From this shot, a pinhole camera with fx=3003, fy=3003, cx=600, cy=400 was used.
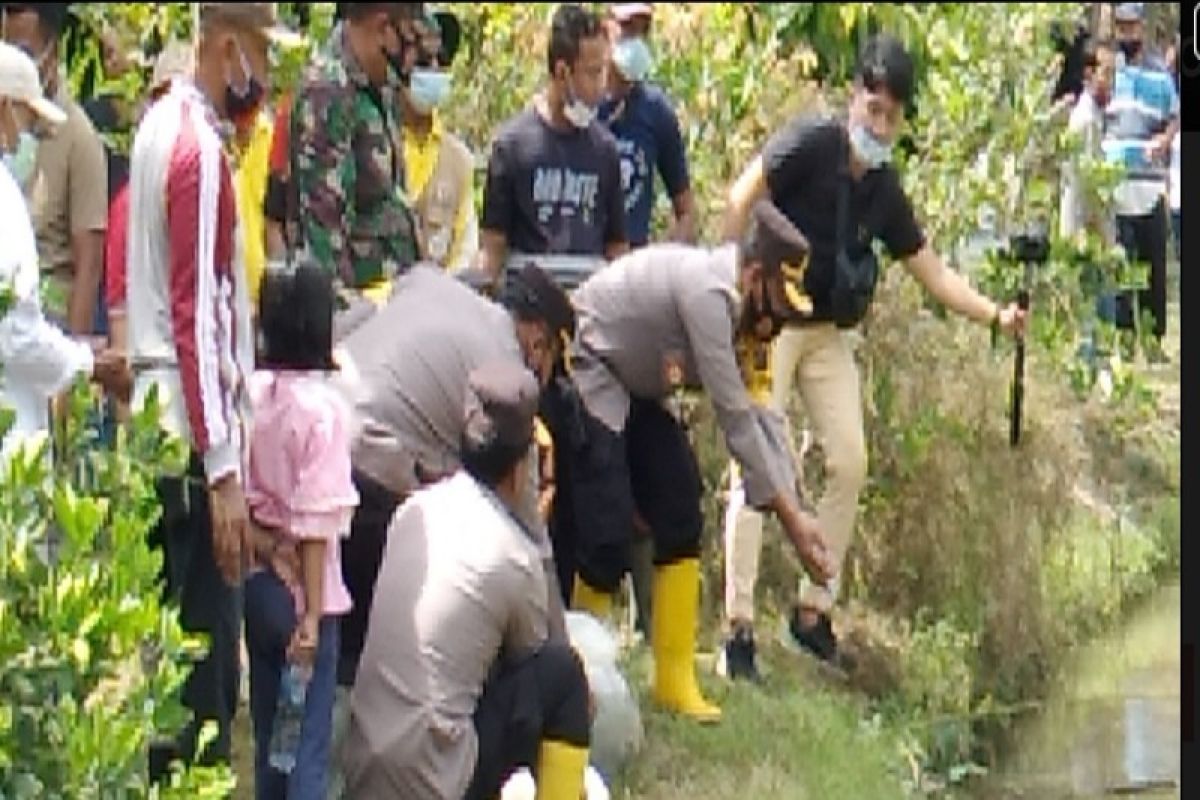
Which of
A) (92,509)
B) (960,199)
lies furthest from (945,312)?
(92,509)

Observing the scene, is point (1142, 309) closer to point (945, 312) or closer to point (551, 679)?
point (945, 312)

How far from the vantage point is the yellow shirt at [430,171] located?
803 centimetres

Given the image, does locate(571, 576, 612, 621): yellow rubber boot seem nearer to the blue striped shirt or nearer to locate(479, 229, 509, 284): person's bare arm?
locate(479, 229, 509, 284): person's bare arm

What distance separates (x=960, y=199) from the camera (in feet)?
32.4

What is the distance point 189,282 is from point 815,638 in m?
3.22

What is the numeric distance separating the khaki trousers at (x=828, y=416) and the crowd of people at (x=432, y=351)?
0.5 inches

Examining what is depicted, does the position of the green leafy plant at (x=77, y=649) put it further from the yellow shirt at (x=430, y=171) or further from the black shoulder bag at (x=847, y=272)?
the black shoulder bag at (x=847, y=272)

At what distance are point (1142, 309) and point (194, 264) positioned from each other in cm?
662

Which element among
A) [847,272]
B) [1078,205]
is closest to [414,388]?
[847,272]

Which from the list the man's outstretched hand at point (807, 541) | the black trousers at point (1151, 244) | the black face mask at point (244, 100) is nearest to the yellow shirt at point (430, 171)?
the man's outstretched hand at point (807, 541)

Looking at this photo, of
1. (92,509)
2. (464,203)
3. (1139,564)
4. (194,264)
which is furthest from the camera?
(1139,564)

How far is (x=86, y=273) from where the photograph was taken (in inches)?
295

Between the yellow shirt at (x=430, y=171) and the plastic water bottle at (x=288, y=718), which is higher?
the yellow shirt at (x=430, y=171)

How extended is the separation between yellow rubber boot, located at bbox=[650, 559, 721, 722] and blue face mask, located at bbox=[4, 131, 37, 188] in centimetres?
183
